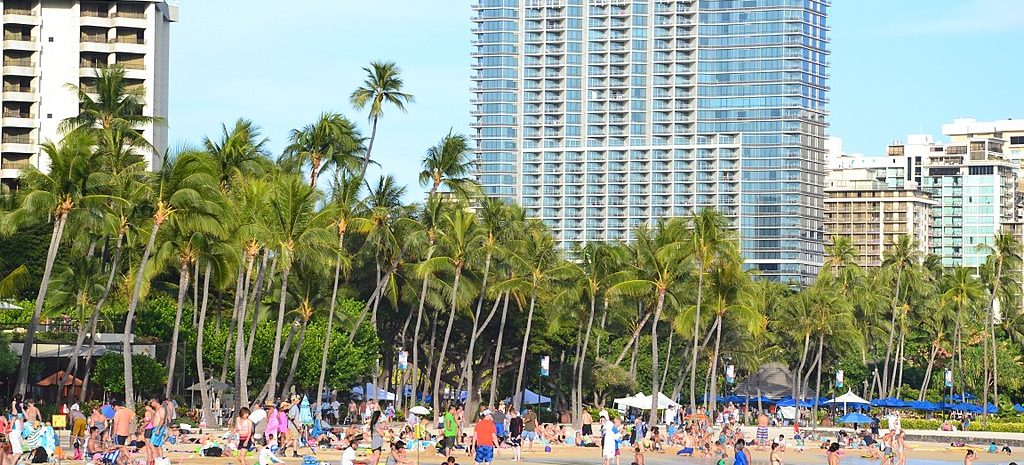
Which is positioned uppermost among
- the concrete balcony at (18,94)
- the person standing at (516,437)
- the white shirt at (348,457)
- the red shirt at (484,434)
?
the concrete balcony at (18,94)

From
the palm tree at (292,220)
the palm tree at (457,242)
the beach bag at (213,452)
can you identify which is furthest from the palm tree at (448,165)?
the beach bag at (213,452)

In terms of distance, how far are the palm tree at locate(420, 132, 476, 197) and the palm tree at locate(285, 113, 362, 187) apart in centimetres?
373

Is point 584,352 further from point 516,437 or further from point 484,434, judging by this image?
point 484,434

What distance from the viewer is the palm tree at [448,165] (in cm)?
7269

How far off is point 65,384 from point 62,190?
9206 millimetres

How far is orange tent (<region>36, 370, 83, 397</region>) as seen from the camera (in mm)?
57406

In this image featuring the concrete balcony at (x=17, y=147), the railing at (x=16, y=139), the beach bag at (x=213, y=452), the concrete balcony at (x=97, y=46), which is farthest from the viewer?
the concrete balcony at (x=97, y=46)

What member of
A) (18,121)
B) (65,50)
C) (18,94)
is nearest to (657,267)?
(18,121)

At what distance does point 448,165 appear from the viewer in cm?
7275

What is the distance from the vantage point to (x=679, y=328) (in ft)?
256

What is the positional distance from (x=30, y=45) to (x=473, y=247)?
50148mm

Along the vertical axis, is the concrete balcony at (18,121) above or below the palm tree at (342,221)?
above

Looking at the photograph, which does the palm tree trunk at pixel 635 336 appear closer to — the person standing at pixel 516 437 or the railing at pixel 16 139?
the person standing at pixel 516 437

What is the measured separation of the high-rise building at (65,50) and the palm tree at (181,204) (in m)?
56.1
